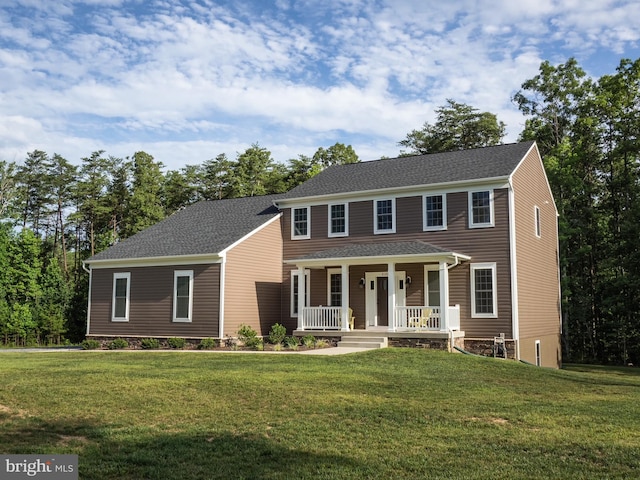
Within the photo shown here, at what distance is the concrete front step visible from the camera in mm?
20062

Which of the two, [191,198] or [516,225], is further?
[191,198]

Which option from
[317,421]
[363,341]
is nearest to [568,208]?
[363,341]

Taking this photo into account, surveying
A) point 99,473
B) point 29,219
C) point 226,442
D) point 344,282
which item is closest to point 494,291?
point 344,282

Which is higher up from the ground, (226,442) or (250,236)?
(250,236)

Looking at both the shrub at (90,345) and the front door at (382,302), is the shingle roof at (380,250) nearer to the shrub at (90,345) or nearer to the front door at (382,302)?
the front door at (382,302)

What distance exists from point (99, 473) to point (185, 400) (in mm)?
3969

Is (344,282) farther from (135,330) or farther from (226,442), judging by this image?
(226,442)

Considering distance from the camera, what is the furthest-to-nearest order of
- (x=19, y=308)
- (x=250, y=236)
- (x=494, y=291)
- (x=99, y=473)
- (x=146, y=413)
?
(x=19, y=308)
(x=250, y=236)
(x=494, y=291)
(x=146, y=413)
(x=99, y=473)

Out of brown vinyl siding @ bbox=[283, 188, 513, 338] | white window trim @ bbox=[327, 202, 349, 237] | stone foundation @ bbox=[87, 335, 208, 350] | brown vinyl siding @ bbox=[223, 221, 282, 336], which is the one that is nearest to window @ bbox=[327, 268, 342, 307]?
brown vinyl siding @ bbox=[283, 188, 513, 338]

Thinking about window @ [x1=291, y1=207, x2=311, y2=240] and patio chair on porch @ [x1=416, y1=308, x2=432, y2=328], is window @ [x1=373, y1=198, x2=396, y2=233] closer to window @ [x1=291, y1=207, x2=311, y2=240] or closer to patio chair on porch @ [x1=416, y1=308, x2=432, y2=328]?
window @ [x1=291, y1=207, x2=311, y2=240]

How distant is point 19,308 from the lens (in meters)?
32.6

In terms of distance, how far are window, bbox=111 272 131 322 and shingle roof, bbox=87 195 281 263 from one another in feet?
2.65

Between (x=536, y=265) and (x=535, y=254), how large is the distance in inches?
16.5

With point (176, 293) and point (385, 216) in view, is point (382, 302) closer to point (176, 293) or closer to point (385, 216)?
point (385, 216)
